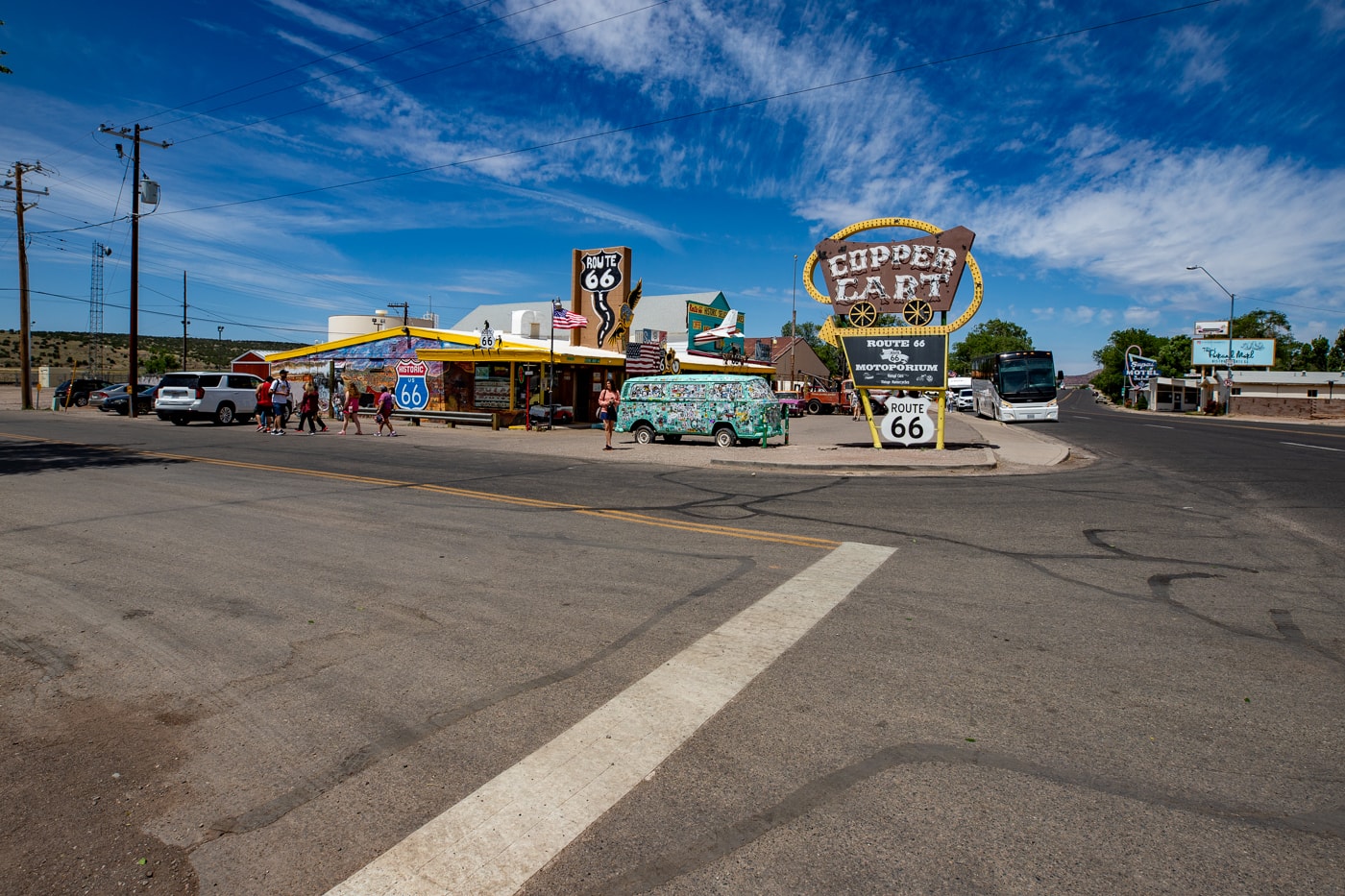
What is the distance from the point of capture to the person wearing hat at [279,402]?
2278 cm

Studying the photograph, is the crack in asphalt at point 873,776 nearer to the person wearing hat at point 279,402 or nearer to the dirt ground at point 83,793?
the dirt ground at point 83,793

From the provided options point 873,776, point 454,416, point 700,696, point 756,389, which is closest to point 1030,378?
point 756,389

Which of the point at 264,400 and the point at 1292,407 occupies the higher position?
the point at 1292,407

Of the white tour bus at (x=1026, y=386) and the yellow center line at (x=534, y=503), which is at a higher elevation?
the white tour bus at (x=1026, y=386)

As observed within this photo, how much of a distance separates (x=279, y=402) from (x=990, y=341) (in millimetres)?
145864

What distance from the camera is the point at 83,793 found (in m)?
3.02

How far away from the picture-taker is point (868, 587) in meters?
6.00

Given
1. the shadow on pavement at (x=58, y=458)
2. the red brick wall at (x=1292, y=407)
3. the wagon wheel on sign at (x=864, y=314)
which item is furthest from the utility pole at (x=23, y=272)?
the red brick wall at (x=1292, y=407)

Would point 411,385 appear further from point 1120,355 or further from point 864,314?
point 1120,355

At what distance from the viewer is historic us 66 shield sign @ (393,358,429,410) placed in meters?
29.7

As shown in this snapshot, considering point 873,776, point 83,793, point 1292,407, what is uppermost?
point 1292,407

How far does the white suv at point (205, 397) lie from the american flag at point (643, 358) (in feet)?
46.3

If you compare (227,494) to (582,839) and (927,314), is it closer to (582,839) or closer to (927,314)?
(582,839)

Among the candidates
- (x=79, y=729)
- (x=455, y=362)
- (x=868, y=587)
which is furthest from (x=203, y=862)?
(x=455, y=362)
